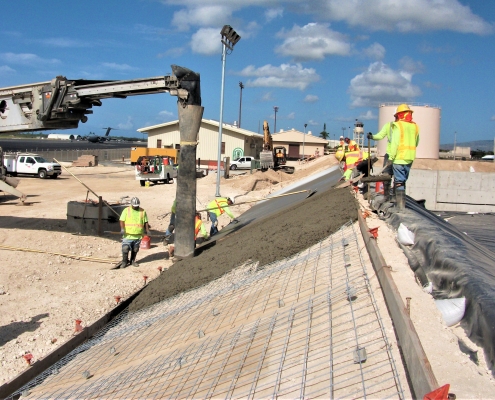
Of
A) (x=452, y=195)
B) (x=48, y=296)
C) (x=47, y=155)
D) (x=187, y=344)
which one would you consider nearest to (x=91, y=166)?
(x=47, y=155)

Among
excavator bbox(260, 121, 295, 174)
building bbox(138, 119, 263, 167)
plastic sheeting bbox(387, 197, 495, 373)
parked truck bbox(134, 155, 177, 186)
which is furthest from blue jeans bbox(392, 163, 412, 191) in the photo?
building bbox(138, 119, 263, 167)

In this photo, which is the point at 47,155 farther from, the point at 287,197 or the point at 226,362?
the point at 226,362

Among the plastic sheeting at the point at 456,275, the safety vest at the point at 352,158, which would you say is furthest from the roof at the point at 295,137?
the plastic sheeting at the point at 456,275

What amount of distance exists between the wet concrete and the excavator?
95.8ft

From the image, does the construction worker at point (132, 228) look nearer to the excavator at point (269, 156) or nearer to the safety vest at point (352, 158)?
the safety vest at point (352, 158)

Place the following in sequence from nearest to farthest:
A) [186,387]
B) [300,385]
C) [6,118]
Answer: [300,385]
[186,387]
[6,118]

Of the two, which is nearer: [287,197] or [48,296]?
[48,296]

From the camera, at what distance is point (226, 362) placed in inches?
167

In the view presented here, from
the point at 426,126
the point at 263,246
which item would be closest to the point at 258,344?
the point at 263,246

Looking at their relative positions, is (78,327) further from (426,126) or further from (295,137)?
(295,137)

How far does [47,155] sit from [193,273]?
45992 millimetres

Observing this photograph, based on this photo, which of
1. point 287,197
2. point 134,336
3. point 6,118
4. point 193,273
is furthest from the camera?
point 287,197

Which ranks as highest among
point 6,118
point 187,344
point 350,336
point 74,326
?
point 6,118

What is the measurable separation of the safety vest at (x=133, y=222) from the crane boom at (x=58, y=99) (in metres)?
2.65
